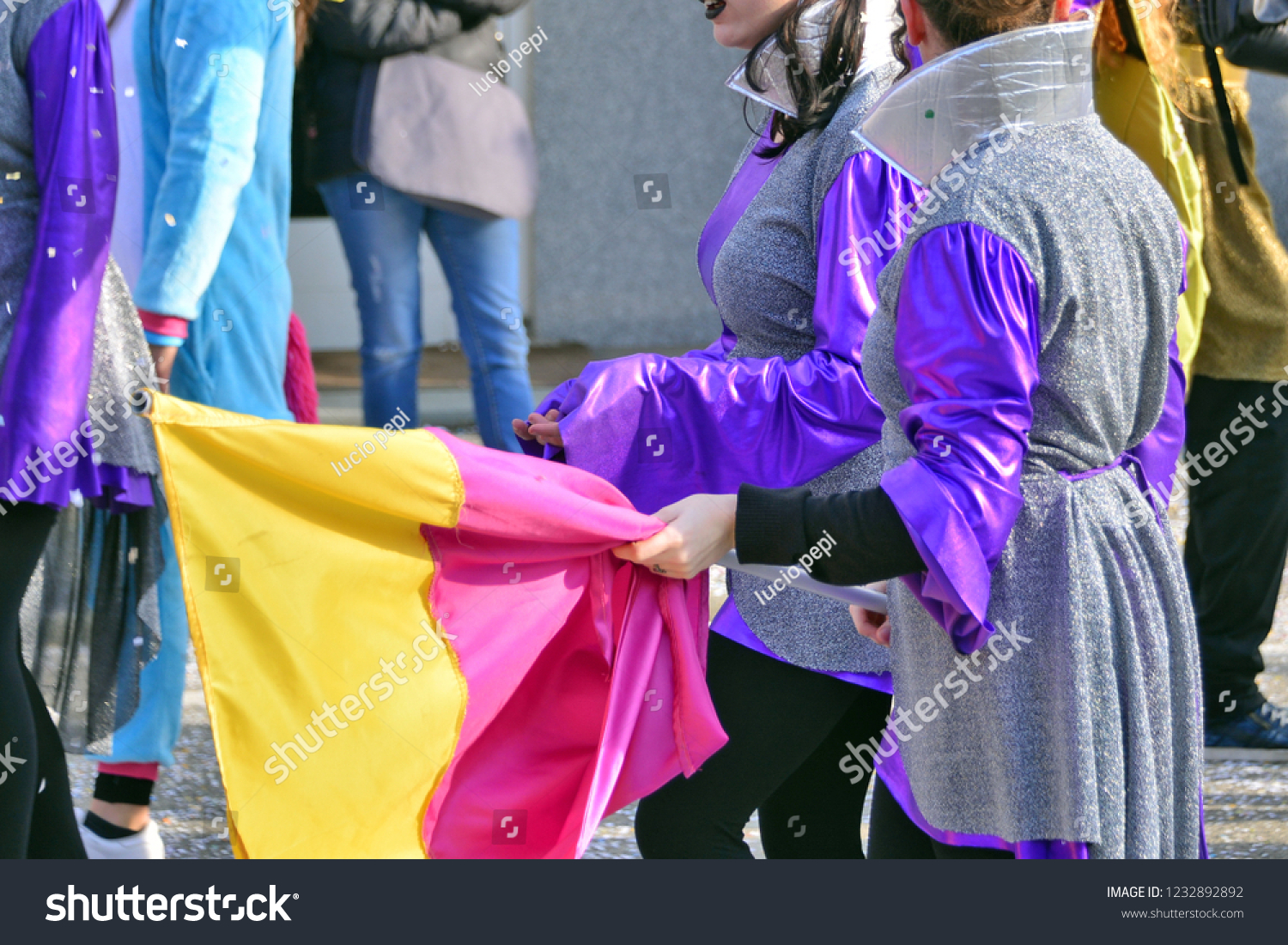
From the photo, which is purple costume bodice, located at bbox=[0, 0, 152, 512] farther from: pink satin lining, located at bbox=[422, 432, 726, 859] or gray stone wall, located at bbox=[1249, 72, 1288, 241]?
gray stone wall, located at bbox=[1249, 72, 1288, 241]

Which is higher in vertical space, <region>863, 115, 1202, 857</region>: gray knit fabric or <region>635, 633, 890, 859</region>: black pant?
<region>863, 115, 1202, 857</region>: gray knit fabric

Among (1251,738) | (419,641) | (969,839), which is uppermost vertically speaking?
(419,641)

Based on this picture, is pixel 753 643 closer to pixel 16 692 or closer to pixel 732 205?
pixel 732 205

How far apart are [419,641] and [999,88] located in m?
0.99

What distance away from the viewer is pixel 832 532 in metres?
1.57

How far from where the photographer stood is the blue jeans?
142 inches

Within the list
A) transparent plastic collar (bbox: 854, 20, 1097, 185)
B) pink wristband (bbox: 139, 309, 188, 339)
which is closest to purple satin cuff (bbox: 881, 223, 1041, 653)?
transparent plastic collar (bbox: 854, 20, 1097, 185)

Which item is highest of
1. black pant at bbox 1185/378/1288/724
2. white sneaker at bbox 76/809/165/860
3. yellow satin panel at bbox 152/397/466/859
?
yellow satin panel at bbox 152/397/466/859

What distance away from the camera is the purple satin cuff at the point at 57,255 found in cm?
237

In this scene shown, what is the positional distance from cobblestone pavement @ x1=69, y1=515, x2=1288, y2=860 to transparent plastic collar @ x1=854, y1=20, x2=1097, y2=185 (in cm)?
197

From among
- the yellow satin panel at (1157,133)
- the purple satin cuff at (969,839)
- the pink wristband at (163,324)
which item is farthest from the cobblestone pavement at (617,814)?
the purple satin cuff at (969,839)

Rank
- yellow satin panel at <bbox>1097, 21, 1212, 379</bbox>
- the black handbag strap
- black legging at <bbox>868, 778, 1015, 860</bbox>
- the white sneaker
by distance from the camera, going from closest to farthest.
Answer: black legging at <bbox>868, 778, 1015, 860</bbox>, the white sneaker, yellow satin panel at <bbox>1097, 21, 1212, 379</bbox>, the black handbag strap

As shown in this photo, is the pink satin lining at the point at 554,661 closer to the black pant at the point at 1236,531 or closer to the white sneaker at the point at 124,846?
the white sneaker at the point at 124,846

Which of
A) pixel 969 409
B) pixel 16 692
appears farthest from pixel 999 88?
pixel 16 692
